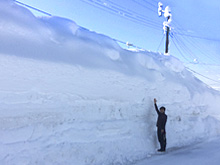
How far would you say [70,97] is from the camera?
493 centimetres

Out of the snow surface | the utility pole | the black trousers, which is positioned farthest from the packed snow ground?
the utility pole

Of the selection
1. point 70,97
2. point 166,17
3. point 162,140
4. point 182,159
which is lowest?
point 182,159

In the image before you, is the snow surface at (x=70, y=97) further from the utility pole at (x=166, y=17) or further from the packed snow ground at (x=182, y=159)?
the utility pole at (x=166, y=17)

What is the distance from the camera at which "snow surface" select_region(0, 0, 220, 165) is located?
4031 mm

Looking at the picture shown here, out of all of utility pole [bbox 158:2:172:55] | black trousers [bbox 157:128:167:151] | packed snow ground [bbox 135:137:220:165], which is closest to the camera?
packed snow ground [bbox 135:137:220:165]

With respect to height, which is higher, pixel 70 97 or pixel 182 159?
pixel 70 97

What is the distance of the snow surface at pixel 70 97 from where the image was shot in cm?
403

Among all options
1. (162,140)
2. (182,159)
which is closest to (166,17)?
(162,140)

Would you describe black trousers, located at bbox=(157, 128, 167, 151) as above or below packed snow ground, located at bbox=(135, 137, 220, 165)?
above

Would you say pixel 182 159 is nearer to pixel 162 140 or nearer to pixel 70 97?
pixel 162 140

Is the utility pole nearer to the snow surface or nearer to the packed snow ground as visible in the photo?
the snow surface

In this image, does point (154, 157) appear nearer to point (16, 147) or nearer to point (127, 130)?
point (127, 130)

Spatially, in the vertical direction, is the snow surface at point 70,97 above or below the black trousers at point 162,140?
above

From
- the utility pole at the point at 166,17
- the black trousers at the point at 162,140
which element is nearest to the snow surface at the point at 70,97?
the black trousers at the point at 162,140
